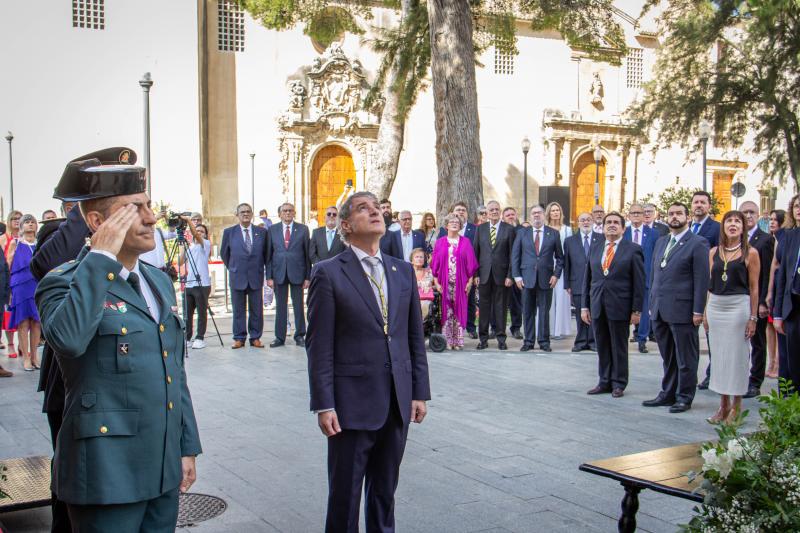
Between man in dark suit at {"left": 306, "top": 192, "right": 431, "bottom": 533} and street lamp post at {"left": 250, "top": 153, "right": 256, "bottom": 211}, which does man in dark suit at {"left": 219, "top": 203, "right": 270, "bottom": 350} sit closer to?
man in dark suit at {"left": 306, "top": 192, "right": 431, "bottom": 533}

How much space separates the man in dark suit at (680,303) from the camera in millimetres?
8266

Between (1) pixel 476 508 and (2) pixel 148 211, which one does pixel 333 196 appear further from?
(2) pixel 148 211

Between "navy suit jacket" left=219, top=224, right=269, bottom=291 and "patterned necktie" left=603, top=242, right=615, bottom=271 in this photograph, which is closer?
"patterned necktie" left=603, top=242, right=615, bottom=271

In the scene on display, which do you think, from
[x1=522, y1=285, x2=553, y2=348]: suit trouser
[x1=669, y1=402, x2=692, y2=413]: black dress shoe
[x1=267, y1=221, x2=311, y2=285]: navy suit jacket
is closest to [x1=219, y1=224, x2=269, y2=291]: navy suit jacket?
[x1=267, y1=221, x2=311, y2=285]: navy suit jacket

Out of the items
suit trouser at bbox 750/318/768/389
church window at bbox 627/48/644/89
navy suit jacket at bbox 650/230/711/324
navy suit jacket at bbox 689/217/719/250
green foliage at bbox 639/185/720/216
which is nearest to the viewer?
navy suit jacket at bbox 650/230/711/324

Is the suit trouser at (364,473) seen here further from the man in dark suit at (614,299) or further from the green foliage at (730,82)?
the green foliage at (730,82)

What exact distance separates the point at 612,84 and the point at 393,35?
18.7m

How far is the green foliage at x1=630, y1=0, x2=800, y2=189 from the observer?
86.1 ft

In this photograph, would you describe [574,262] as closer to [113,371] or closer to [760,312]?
[760,312]

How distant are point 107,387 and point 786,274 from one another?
22.6 ft

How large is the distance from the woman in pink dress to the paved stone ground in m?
1.19

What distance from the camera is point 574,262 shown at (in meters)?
13.0

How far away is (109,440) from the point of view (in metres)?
2.99

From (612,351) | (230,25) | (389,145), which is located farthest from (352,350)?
(230,25)
